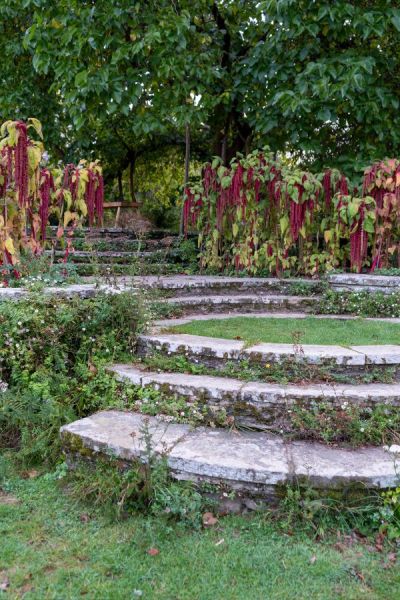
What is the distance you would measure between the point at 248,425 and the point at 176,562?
3.12ft

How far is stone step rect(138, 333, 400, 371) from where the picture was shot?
3168mm

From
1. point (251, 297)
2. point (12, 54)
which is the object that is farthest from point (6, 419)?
point (12, 54)

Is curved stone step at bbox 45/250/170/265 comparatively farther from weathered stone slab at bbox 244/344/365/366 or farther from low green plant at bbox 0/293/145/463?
weathered stone slab at bbox 244/344/365/366

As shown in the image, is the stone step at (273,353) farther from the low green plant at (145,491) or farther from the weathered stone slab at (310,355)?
the low green plant at (145,491)

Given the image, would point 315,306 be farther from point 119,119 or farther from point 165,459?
point 119,119

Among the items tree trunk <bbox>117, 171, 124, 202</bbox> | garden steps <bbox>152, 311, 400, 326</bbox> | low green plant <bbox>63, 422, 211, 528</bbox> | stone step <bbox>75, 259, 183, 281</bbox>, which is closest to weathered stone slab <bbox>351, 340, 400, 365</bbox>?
low green plant <bbox>63, 422, 211, 528</bbox>

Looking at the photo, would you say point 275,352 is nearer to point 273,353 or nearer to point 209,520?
point 273,353

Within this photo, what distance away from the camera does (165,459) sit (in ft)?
7.76

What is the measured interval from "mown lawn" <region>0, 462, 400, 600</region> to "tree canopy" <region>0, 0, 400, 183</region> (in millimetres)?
4891

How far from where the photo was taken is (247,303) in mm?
5406

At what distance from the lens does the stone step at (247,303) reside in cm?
522

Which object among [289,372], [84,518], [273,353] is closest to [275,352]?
[273,353]

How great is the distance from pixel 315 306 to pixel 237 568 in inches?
146

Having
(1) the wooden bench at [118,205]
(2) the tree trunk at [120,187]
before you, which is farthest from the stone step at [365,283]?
(2) the tree trunk at [120,187]
